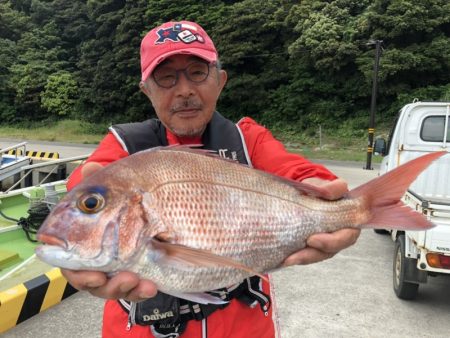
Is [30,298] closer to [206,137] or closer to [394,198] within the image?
[206,137]

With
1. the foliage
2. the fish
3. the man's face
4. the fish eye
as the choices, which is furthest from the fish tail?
the foliage

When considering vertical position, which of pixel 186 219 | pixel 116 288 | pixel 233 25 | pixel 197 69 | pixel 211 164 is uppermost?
pixel 233 25

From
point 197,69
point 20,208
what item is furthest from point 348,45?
point 197,69

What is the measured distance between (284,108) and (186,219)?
103 feet

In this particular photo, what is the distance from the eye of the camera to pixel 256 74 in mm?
34781

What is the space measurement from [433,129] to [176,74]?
5.51 m

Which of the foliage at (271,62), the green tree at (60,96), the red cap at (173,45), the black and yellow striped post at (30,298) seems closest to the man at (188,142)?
the red cap at (173,45)

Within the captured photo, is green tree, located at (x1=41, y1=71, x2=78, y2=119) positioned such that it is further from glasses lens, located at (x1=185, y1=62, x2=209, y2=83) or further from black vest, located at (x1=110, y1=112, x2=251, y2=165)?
glasses lens, located at (x1=185, y1=62, x2=209, y2=83)

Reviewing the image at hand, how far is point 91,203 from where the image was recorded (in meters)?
1.37

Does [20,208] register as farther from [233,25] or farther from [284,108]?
[233,25]

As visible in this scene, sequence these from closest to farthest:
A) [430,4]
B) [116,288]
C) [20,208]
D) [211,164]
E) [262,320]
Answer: [116,288] → [211,164] → [262,320] → [20,208] → [430,4]

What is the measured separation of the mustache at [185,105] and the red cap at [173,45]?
7.4 inches

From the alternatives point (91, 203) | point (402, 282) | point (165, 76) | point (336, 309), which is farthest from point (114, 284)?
point (402, 282)

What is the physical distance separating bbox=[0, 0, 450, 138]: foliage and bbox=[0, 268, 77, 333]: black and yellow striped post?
25916mm
